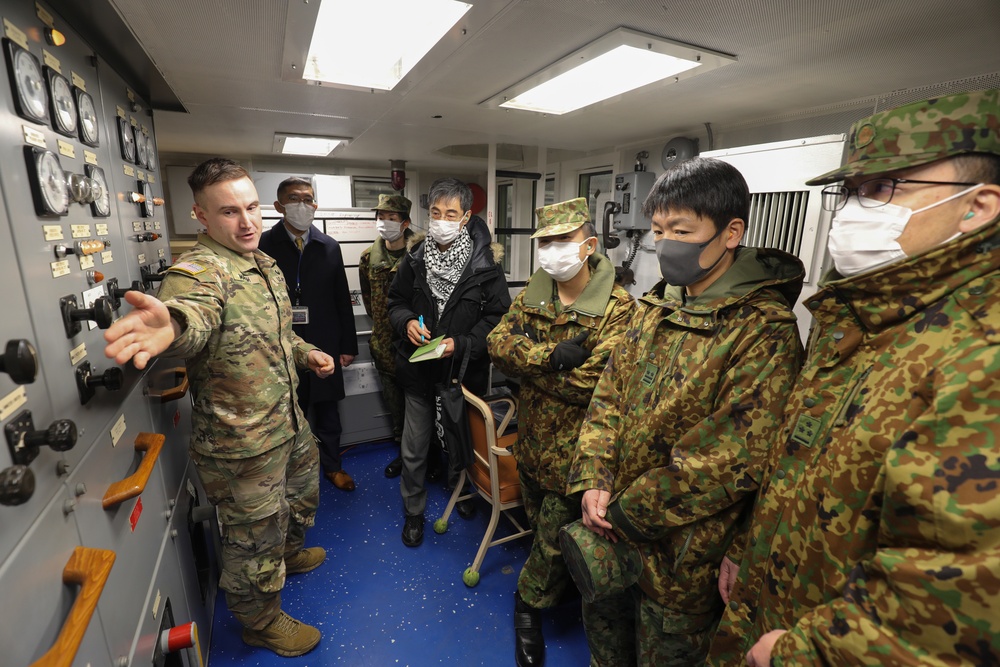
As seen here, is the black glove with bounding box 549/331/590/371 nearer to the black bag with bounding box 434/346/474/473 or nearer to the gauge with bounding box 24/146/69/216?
the black bag with bounding box 434/346/474/473

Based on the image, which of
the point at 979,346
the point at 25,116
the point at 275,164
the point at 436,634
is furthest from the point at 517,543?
the point at 275,164

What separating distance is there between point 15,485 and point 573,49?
1694 millimetres

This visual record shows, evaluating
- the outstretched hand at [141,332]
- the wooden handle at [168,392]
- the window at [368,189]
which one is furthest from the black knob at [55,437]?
the window at [368,189]

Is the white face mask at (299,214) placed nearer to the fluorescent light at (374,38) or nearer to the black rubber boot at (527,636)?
the fluorescent light at (374,38)

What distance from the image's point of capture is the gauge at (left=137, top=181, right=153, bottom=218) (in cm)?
174

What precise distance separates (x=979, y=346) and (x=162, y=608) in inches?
77.3

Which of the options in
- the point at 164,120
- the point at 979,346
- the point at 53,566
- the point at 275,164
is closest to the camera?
the point at 979,346

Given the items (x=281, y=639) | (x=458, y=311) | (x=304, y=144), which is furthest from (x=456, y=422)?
(x=304, y=144)

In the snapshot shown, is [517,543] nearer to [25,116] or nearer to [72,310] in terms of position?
[72,310]

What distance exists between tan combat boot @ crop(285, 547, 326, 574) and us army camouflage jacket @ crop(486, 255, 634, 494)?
1192 mm

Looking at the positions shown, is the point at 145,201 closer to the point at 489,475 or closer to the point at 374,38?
the point at 374,38

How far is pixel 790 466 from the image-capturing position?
908 millimetres

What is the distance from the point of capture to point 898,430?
0.72 meters

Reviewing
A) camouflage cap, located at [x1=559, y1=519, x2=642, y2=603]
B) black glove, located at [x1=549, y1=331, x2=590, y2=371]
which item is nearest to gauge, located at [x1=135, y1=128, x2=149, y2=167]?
black glove, located at [x1=549, y1=331, x2=590, y2=371]
